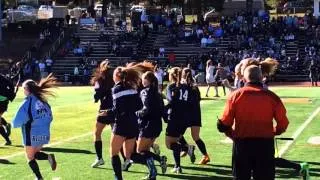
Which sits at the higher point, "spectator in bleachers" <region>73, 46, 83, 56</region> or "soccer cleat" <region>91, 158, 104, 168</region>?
"soccer cleat" <region>91, 158, 104, 168</region>

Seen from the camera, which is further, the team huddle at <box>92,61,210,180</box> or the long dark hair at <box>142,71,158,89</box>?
the long dark hair at <box>142,71,158,89</box>

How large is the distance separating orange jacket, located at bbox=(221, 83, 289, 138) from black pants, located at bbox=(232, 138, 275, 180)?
0.26 ft

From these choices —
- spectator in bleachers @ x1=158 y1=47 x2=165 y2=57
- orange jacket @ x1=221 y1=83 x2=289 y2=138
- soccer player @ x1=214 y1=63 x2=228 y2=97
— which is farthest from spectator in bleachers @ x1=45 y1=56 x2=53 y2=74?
orange jacket @ x1=221 y1=83 x2=289 y2=138

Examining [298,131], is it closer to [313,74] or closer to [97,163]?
[97,163]

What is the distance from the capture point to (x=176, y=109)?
11258mm

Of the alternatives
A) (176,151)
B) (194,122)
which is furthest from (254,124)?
(194,122)

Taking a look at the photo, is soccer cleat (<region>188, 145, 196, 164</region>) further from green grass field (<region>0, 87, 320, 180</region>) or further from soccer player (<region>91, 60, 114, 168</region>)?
soccer player (<region>91, 60, 114, 168</region>)

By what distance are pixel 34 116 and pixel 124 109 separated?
53.2 inches

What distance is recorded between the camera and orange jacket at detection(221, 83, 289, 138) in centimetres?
751

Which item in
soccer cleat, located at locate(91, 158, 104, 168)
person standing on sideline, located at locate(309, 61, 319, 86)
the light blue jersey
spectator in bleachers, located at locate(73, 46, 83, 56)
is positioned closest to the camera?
the light blue jersey

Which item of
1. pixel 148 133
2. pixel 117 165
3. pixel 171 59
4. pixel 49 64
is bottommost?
pixel 49 64

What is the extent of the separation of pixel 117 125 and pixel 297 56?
111 feet

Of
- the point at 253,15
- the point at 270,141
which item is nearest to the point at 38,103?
the point at 270,141

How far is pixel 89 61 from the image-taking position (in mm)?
45250
